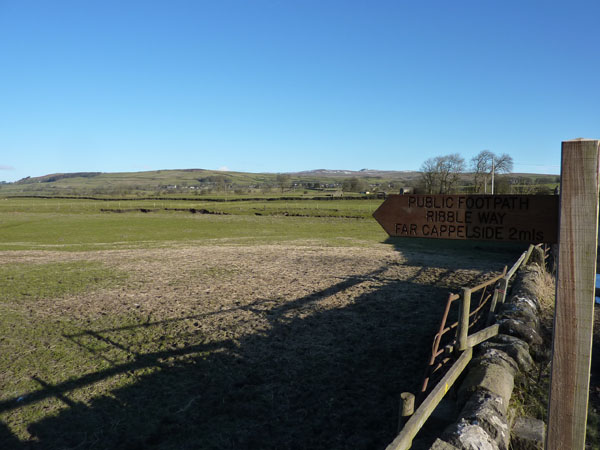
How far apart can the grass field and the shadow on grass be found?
0.02 meters

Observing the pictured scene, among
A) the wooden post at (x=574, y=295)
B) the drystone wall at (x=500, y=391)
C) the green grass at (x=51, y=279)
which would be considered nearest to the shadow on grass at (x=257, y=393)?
the drystone wall at (x=500, y=391)

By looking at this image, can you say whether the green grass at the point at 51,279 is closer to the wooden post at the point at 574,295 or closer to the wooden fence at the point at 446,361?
the wooden fence at the point at 446,361

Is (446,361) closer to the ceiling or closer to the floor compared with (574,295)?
closer to the floor

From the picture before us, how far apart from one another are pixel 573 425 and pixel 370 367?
4073mm

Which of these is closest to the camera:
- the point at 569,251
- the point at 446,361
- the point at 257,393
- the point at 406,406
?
the point at 569,251

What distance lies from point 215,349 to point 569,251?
6.03 metres

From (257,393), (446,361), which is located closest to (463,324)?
(446,361)

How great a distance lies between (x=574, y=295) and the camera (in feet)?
7.39

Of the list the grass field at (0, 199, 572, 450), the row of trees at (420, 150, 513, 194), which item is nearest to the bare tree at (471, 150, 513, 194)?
the row of trees at (420, 150, 513, 194)

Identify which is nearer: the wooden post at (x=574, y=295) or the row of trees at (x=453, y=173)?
the wooden post at (x=574, y=295)

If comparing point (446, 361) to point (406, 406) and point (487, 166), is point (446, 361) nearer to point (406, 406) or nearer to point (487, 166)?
point (406, 406)

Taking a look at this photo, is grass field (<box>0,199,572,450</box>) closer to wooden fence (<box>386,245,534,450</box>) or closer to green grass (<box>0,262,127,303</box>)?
green grass (<box>0,262,127,303</box>)

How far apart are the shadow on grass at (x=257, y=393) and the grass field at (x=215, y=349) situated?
0.08 ft

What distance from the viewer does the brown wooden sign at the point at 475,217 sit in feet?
8.00
